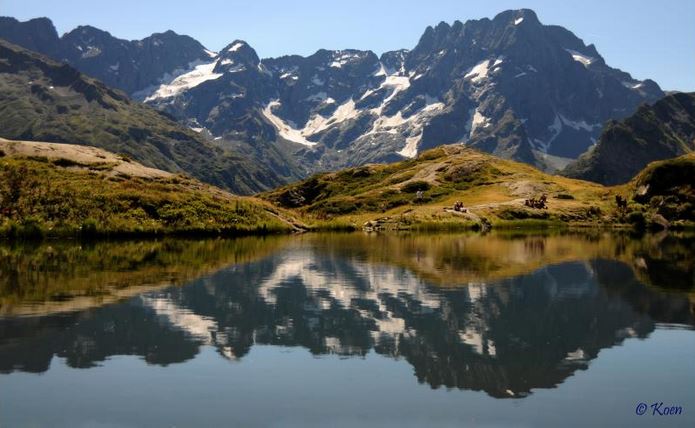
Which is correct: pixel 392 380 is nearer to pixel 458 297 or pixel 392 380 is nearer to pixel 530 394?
pixel 530 394

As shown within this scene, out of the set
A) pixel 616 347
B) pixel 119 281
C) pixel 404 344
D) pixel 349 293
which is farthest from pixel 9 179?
pixel 616 347

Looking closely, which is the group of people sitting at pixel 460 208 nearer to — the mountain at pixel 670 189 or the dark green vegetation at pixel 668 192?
the dark green vegetation at pixel 668 192

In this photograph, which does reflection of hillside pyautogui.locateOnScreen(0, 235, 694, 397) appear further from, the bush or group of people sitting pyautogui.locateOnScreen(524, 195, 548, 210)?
group of people sitting pyautogui.locateOnScreen(524, 195, 548, 210)

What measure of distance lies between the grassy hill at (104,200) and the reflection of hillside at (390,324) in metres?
54.2

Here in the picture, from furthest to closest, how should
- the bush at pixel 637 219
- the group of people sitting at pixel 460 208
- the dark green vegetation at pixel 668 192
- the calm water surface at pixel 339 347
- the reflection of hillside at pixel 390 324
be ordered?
1. the group of people sitting at pixel 460 208
2. the dark green vegetation at pixel 668 192
3. the bush at pixel 637 219
4. the reflection of hillside at pixel 390 324
5. the calm water surface at pixel 339 347

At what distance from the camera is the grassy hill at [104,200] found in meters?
102

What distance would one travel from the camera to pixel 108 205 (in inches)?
4326

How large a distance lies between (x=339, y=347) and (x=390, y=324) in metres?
5.88

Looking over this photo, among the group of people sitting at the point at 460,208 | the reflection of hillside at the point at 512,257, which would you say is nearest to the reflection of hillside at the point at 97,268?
the reflection of hillside at the point at 512,257

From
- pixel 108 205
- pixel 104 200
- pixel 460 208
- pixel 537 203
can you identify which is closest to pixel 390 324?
pixel 108 205

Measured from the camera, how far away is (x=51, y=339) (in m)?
32.8

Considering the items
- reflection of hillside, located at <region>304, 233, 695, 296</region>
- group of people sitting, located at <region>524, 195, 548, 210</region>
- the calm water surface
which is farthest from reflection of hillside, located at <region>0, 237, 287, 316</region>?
group of people sitting, located at <region>524, 195, 548, 210</region>

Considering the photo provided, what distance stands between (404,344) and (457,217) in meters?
134

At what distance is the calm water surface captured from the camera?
23938 millimetres
